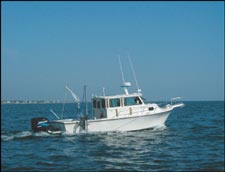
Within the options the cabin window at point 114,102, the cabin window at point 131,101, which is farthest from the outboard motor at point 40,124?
the cabin window at point 131,101

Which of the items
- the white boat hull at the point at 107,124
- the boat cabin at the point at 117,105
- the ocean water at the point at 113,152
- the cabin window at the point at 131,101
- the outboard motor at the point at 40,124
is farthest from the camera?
the cabin window at the point at 131,101

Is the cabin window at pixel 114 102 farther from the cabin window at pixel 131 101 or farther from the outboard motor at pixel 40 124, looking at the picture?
the outboard motor at pixel 40 124

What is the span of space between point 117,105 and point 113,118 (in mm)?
1379

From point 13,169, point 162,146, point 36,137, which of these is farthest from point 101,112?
point 13,169

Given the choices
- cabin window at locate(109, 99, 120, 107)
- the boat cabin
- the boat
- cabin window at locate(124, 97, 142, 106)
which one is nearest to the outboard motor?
the boat

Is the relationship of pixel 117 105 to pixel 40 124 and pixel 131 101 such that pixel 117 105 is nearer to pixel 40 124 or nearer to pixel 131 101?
pixel 131 101

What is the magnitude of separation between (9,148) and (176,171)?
36.4ft

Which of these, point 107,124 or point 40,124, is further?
point 40,124

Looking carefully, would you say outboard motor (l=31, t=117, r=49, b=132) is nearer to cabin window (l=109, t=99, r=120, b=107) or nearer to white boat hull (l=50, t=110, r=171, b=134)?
white boat hull (l=50, t=110, r=171, b=134)

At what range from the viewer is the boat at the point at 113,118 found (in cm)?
2733

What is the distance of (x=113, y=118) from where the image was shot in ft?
90.2

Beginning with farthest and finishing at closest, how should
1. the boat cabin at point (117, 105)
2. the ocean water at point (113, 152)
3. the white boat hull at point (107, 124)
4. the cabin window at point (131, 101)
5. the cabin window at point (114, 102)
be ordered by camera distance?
the cabin window at point (131, 101) → the cabin window at point (114, 102) → the boat cabin at point (117, 105) → the white boat hull at point (107, 124) → the ocean water at point (113, 152)

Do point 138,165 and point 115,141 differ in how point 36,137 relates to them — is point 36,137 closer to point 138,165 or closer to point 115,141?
point 115,141

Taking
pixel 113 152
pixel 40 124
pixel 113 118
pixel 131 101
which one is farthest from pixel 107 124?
pixel 113 152
